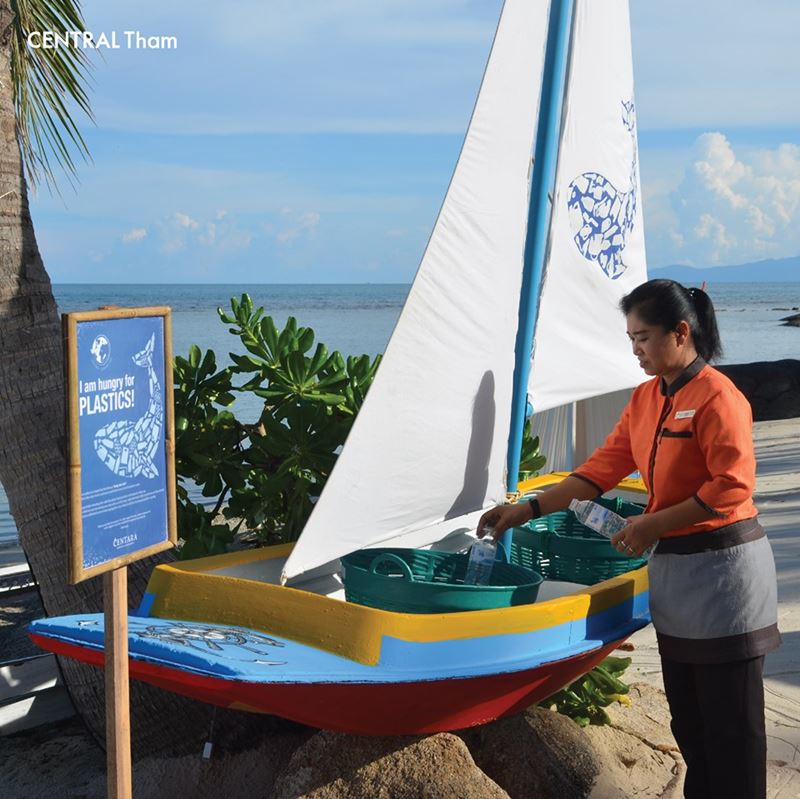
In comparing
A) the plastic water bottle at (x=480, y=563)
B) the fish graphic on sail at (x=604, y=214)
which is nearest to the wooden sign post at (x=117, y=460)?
the plastic water bottle at (x=480, y=563)

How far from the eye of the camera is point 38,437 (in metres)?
4.11

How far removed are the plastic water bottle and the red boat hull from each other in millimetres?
489

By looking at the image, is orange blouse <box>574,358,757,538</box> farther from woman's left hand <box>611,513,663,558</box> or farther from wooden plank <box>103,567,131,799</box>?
wooden plank <box>103,567,131,799</box>

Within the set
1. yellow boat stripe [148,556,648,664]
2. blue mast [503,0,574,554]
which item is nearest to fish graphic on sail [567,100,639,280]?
blue mast [503,0,574,554]

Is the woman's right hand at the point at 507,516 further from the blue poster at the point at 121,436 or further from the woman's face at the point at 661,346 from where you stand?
the blue poster at the point at 121,436

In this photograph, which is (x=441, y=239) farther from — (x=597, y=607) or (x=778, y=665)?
(x=778, y=665)

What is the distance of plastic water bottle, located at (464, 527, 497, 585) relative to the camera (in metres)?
3.88

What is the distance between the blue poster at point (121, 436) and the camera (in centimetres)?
253

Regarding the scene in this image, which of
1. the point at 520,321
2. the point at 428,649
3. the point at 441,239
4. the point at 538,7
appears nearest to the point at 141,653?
the point at 428,649

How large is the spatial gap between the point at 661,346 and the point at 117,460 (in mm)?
1569

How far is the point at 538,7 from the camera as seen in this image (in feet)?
13.2

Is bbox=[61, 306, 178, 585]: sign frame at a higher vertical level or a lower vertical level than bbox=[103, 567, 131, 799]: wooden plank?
higher

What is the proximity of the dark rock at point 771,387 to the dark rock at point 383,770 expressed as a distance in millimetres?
13060

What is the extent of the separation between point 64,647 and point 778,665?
314 centimetres
